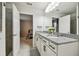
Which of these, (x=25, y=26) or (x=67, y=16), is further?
(x=25, y=26)

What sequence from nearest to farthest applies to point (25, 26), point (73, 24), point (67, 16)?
point (73, 24) → point (67, 16) → point (25, 26)

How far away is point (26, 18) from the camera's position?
7043 mm

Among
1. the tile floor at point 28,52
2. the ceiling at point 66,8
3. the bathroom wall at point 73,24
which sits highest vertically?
the ceiling at point 66,8

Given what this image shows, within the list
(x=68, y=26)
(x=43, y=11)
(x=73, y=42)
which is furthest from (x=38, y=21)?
(x=73, y=42)

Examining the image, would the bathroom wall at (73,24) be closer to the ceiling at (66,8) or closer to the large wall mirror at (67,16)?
the large wall mirror at (67,16)

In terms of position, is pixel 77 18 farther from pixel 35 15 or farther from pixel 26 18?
pixel 26 18

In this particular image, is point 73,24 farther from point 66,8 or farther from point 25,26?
point 25,26

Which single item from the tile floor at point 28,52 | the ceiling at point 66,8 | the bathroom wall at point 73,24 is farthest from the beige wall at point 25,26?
the bathroom wall at point 73,24

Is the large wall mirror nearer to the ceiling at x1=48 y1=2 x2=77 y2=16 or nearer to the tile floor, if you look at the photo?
the ceiling at x1=48 y1=2 x2=77 y2=16

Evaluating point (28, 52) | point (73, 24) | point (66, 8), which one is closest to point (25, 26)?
point (28, 52)

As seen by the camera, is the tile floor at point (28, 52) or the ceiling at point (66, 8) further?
the tile floor at point (28, 52)

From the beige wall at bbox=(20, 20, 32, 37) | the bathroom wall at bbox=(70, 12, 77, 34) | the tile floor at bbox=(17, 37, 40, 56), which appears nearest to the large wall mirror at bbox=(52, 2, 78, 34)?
the bathroom wall at bbox=(70, 12, 77, 34)

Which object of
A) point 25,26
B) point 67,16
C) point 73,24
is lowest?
point 73,24

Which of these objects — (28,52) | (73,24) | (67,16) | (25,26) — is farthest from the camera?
(25,26)
